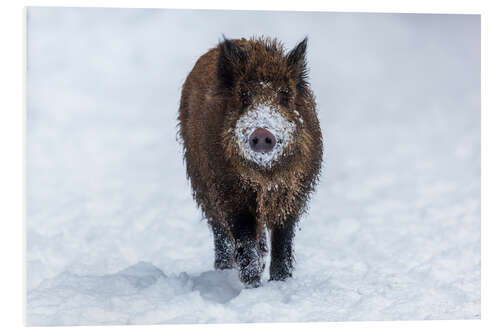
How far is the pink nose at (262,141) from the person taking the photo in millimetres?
3930

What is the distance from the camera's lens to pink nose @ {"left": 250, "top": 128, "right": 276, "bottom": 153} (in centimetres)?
393

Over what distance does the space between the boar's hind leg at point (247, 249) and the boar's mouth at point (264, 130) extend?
486mm

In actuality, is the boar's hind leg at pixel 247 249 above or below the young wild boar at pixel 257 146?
below

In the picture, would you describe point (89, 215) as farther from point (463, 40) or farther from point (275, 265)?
point (463, 40)

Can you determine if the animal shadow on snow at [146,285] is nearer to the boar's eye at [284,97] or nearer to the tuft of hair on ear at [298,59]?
the boar's eye at [284,97]

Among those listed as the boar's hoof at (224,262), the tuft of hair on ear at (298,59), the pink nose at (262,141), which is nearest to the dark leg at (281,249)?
the boar's hoof at (224,262)

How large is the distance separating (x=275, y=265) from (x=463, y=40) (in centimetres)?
232

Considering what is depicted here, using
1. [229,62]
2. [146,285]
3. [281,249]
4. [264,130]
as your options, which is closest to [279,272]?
[281,249]

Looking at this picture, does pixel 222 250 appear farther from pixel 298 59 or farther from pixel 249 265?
pixel 298 59

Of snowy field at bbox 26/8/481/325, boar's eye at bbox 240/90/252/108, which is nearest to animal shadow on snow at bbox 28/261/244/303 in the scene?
snowy field at bbox 26/8/481/325

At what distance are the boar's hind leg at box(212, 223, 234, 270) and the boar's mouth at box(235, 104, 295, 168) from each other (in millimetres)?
1127

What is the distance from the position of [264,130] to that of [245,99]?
0.43m

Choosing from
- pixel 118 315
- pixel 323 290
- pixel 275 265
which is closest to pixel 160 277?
pixel 118 315

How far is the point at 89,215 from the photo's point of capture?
6152mm
